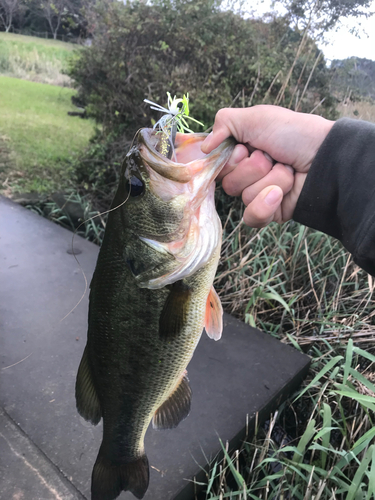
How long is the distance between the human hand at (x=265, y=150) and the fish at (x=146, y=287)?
0.26m

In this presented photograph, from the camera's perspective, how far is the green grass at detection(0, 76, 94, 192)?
5.40 metres

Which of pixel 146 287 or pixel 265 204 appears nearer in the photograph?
pixel 146 287

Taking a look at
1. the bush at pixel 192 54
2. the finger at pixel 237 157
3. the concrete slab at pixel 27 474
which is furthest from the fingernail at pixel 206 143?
the bush at pixel 192 54

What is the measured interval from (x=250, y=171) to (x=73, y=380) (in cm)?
155

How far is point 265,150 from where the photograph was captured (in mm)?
1465

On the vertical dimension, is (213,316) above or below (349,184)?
below

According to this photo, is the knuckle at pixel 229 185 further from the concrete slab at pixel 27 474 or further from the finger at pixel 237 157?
the concrete slab at pixel 27 474

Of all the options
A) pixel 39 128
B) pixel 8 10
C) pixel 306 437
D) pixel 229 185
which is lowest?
pixel 39 128

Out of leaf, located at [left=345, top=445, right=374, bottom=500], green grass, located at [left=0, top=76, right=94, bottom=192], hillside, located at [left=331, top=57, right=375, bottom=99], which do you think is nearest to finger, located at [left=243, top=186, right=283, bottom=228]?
leaf, located at [left=345, top=445, right=374, bottom=500]

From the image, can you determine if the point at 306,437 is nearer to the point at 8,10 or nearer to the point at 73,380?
the point at 73,380

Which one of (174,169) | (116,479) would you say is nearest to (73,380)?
(116,479)

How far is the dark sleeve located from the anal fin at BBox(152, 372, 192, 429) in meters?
0.83

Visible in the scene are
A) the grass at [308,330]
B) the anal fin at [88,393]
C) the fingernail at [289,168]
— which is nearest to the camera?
the anal fin at [88,393]

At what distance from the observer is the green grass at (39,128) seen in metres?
5.40
